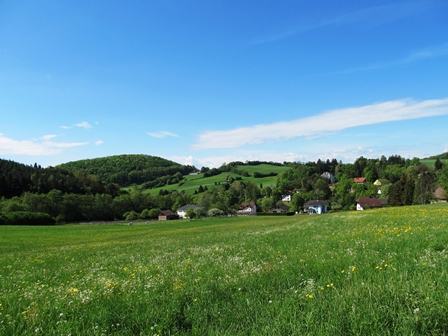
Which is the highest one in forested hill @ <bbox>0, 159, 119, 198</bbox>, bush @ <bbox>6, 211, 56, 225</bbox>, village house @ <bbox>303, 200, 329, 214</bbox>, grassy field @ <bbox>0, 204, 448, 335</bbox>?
forested hill @ <bbox>0, 159, 119, 198</bbox>

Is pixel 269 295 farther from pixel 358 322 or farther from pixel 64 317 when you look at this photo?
pixel 64 317

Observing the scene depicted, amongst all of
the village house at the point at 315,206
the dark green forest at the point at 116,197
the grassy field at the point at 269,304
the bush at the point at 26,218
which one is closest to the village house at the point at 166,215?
the dark green forest at the point at 116,197

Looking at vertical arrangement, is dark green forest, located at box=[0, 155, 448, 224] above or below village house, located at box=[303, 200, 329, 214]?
above

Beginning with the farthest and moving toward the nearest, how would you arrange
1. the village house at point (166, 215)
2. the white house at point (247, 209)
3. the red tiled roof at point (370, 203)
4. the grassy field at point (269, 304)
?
the white house at point (247, 209)
the village house at point (166, 215)
the red tiled roof at point (370, 203)
the grassy field at point (269, 304)

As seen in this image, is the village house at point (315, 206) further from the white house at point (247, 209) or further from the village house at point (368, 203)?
the white house at point (247, 209)

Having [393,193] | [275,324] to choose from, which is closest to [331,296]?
[275,324]

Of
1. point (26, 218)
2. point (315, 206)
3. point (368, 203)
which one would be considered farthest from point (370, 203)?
point (26, 218)

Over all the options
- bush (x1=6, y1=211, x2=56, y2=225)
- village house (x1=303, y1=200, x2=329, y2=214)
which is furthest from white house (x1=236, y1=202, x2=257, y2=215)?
bush (x1=6, y1=211, x2=56, y2=225)

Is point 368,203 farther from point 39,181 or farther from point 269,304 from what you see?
point 39,181

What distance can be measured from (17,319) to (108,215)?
150931 millimetres

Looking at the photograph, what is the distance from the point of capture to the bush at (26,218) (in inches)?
3930

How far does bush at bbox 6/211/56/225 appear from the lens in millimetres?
99812

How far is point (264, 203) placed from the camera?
572ft

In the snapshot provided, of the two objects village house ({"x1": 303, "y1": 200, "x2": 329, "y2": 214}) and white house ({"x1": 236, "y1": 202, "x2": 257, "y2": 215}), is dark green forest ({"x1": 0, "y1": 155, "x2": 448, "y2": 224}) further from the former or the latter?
white house ({"x1": 236, "y1": 202, "x2": 257, "y2": 215})
